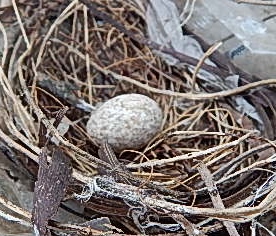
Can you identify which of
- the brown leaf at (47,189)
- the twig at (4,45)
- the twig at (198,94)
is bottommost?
the twig at (198,94)

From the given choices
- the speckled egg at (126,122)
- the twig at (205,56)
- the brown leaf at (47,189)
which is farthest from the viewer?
the twig at (205,56)

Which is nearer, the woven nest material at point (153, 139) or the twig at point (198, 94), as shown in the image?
the woven nest material at point (153, 139)

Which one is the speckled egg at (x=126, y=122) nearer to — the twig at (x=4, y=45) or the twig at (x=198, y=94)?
the twig at (x=198, y=94)

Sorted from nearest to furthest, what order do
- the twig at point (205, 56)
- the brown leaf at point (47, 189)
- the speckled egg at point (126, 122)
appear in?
1. the brown leaf at point (47, 189)
2. the speckled egg at point (126, 122)
3. the twig at point (205, 56)

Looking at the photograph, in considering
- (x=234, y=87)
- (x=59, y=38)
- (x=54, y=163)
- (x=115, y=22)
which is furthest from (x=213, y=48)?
(x=54, y=163)

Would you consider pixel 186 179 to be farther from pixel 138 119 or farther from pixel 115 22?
pixel 115 22

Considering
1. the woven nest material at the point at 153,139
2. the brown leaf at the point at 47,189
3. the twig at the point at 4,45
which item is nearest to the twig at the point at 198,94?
the woven nest material at the point at 153,139

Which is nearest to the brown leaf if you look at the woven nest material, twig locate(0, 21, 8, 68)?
the woven nest material
